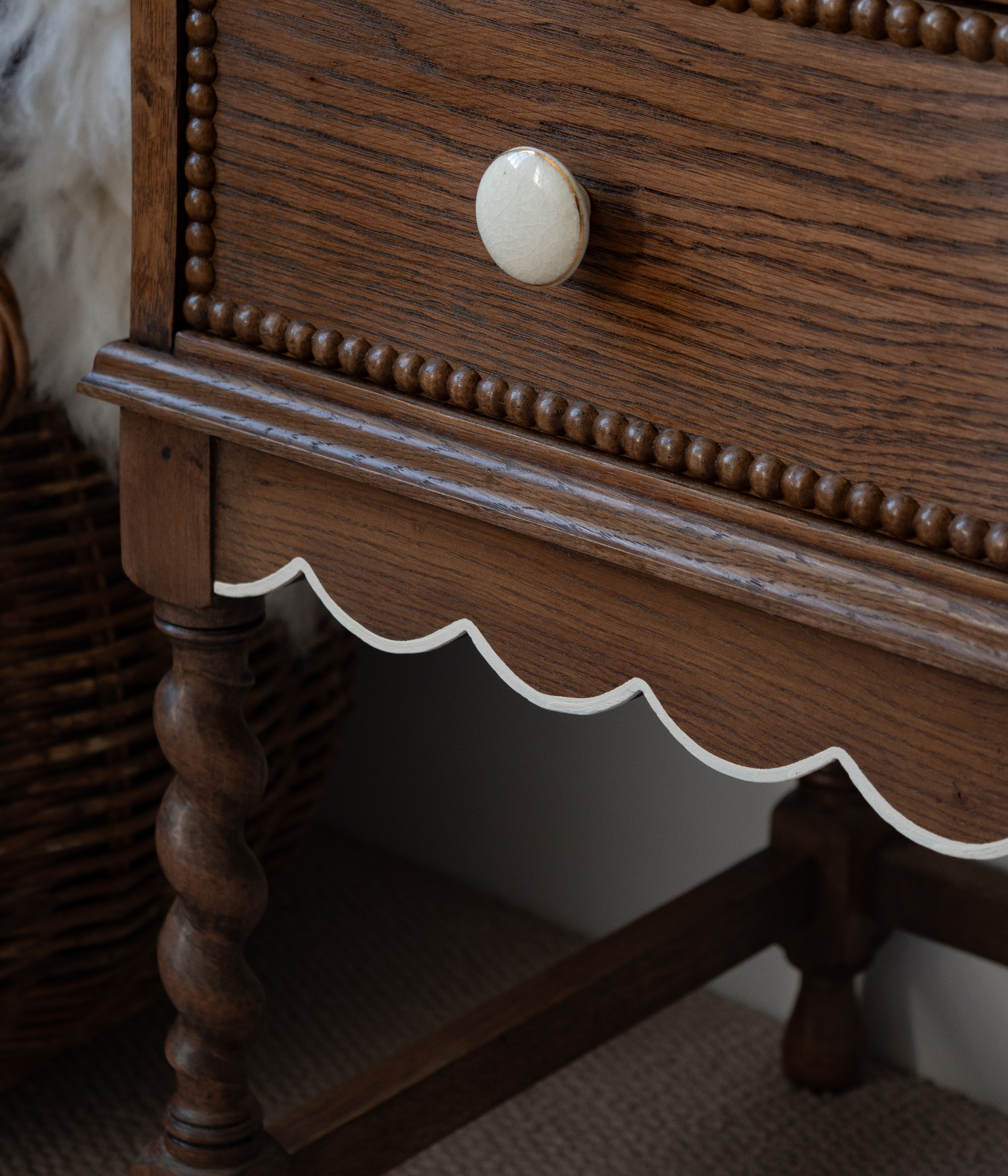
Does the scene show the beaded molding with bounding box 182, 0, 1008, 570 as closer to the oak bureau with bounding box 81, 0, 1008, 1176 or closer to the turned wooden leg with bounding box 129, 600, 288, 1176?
the oak bureau with bounding box 81, 0, 1008, 1176

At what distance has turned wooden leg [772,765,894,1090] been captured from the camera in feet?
2.77

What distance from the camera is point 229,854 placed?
57cm

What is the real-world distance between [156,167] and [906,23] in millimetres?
260

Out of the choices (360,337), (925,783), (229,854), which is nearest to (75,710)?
(229,854)

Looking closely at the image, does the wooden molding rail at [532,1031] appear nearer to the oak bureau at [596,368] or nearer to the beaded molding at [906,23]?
the oak bureau at [596,368]

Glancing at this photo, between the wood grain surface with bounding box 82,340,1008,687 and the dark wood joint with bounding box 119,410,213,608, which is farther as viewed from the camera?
the dark wood joint with bounding box 119,410,213,608

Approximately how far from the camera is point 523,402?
41 centimetres

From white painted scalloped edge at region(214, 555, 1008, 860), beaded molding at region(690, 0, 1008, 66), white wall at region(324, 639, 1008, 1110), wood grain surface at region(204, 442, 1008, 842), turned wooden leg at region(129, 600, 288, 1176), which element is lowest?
white wall at region(324, 639, 1008, 1110)

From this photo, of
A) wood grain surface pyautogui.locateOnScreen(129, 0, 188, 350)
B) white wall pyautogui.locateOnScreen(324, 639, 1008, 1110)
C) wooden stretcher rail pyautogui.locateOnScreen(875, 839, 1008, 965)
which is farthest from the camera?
white wall pyautogui.locateOnScreen(324, 639, 1008, 1110)

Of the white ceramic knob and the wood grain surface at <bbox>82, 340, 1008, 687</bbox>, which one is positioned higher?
the white ceramic knob

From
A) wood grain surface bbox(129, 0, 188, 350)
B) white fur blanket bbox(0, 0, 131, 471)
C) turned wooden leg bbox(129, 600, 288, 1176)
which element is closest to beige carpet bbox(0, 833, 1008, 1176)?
turned wooden leg bbox(129, 600, 288, 1176)

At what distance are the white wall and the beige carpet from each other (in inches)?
1.3

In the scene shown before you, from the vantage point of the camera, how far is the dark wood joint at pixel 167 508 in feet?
1.69

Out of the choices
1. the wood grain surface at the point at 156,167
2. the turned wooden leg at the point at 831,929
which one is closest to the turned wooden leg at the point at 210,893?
the wood grain surface at the point at 156,167
